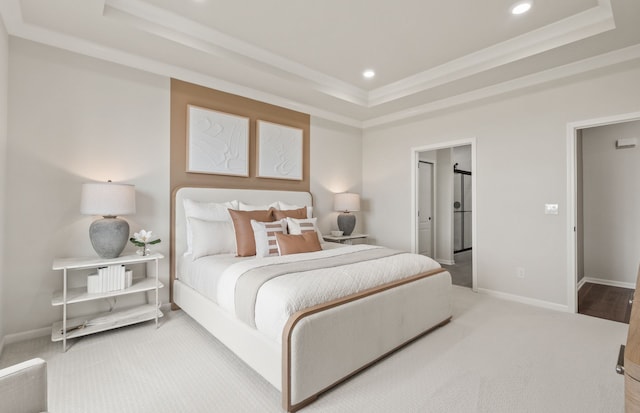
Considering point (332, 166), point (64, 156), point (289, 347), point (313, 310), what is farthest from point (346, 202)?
point (64, 156)

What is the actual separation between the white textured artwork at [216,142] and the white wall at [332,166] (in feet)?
4.01

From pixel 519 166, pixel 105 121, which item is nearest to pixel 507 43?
pixel 519 166

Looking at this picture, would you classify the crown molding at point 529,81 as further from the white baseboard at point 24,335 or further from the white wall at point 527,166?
the white baseboard at point 24,335

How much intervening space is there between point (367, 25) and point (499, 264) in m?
3.14

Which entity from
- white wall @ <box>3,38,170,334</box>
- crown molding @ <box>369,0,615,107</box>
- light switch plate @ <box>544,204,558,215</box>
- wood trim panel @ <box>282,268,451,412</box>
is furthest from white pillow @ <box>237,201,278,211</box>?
light switch plate @ <box>544,204,558,215</box>

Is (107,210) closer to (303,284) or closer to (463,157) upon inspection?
(303,284)

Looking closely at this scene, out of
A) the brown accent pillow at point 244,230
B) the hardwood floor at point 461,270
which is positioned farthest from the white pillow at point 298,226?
the hardwood floor at point 461,270

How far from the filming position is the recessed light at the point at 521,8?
2.41m

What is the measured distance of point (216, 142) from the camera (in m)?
3.56

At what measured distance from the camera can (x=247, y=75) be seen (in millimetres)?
3367

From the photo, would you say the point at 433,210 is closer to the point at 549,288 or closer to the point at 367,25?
the point at 549,288

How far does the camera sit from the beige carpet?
5.74 ft

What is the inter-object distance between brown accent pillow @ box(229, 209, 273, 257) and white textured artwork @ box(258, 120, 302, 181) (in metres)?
0.93

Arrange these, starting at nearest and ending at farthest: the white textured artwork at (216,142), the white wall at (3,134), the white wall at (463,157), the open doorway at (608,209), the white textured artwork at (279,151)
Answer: the white wall at (3,134)
the white textured artwork at (216,142)
the white textured artwork at (279,151)
the open doorway at (608,209)
the white wall at (463,157)
